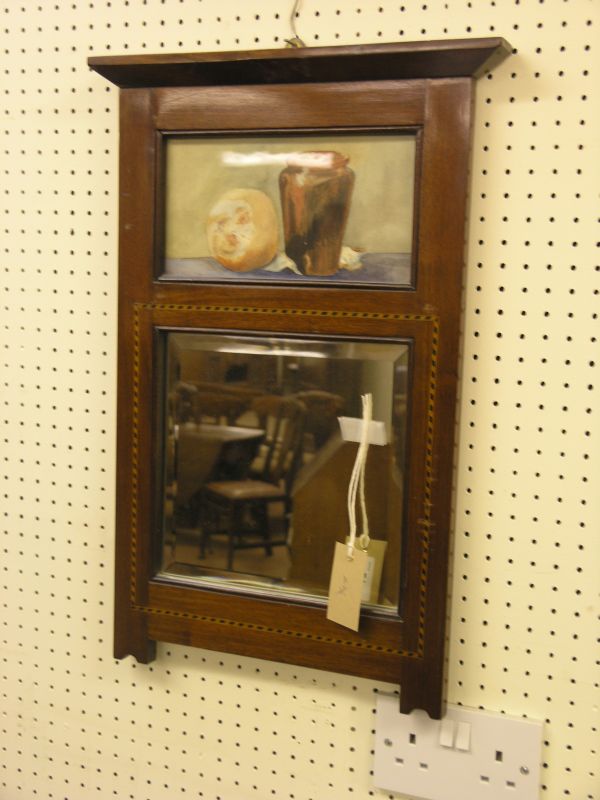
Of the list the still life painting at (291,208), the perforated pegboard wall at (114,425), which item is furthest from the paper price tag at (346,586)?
the still life painting at (291,208)

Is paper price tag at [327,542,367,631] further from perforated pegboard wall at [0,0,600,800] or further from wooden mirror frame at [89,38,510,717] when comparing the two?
perforated pegboard wall at [0,0,600,800]

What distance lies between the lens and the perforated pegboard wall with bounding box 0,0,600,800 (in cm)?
98

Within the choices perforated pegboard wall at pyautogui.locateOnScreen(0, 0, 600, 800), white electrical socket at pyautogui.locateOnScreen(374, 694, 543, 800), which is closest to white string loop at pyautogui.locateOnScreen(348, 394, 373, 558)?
perforated pegboard wall at pyautogui.locateOnScreen(0, 0, 600, 800)

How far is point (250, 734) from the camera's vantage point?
1.18m

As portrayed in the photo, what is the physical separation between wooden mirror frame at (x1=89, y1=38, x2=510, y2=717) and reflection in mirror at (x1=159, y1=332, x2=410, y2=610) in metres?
0.02

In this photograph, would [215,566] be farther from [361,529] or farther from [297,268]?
[297,268]

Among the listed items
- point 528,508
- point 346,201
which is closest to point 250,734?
point 528,508

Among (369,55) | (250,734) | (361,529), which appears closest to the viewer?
(369,55)

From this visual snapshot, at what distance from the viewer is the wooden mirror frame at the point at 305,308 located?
3.17ft

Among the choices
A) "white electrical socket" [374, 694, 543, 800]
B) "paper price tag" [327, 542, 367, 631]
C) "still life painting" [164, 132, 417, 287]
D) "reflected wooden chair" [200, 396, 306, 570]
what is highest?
"still life painting" [164, 132, 417, 287]

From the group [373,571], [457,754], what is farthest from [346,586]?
[457,754]

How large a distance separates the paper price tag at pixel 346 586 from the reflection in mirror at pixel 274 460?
0.09ft

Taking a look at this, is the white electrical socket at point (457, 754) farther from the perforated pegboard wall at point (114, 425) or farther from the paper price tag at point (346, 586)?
the paper price tag at point (346, 586)

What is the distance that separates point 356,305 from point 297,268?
9 cm
